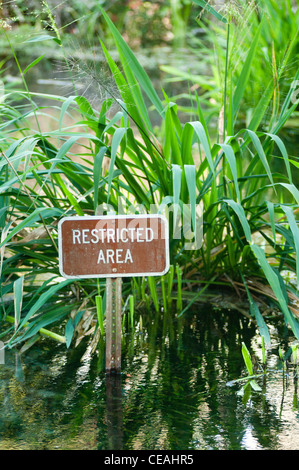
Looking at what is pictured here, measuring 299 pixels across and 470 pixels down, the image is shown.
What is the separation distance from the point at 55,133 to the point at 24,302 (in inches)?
20.4

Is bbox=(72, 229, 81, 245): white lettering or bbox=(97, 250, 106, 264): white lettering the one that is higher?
bbox=(72, 229, 81, 245): white lettering

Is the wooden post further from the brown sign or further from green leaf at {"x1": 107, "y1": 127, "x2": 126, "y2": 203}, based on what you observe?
green leaf at {"x1": 107, "y1": 127, "x2": 126, "y2": 203}

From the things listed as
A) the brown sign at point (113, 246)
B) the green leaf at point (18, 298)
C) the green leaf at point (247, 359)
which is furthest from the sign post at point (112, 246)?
the green leaf at point (247, 359)

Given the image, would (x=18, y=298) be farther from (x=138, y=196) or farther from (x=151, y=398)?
(x=138, y=196)

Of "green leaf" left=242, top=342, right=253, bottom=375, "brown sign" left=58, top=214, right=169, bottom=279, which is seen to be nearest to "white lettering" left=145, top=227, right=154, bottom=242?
"brown sign" left=58, top=214, right=169, bottom=279

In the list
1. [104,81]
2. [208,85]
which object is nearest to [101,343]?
[104,81]

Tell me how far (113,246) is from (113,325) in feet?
0.62

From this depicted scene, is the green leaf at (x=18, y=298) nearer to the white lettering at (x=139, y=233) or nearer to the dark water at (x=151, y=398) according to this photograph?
the dark water at (x=151, y=398)

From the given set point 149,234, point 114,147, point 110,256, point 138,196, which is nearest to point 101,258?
point 110,256

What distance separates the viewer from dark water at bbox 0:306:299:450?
1.12 metres

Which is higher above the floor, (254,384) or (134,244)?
(134,244)

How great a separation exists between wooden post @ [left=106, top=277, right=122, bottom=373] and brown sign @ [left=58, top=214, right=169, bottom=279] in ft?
0.12
